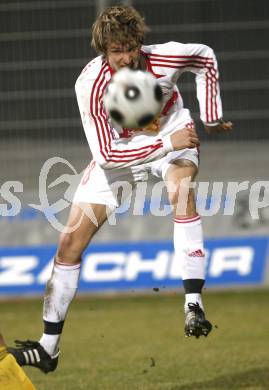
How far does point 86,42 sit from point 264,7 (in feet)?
5.75

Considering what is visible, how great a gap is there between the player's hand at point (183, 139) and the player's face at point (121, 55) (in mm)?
439

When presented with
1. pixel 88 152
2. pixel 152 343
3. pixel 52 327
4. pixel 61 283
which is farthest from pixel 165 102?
pixel 88 152

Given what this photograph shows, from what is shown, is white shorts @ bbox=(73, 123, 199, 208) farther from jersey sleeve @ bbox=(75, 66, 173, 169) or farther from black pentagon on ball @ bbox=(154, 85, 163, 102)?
black pentagon on ball @ bbox=(154, 85, 163, 102)

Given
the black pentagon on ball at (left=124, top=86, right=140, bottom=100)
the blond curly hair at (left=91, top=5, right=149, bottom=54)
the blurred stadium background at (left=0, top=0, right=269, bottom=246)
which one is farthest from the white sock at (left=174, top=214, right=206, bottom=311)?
the blurred stadium background at (left=0, top=0, right=269, bottom=246)

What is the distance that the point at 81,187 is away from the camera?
6.52 metres

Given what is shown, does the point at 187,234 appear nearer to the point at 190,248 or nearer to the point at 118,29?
the point at 190,248

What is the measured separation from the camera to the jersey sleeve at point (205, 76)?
628cm

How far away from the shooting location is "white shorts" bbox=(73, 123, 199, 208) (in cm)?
642

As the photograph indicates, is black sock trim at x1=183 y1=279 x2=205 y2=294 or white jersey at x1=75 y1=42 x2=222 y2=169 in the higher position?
white jersey at x1=75 y1=42 x2=222 y2=169

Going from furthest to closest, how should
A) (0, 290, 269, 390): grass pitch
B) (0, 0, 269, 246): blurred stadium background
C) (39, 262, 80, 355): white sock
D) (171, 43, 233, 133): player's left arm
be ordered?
(0, 0, 269, 246): blurred stadium background
(0, 290, 269, 390): grass pitch
(39, 262, 80, 355): white sock
(171, 43, 233, 133): player's left arm

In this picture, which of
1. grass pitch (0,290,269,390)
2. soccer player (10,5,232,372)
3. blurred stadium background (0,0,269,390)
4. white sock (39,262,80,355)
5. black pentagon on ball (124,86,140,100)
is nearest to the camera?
black pentagon on ball (124,86,140,100)

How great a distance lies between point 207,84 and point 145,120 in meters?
0.73

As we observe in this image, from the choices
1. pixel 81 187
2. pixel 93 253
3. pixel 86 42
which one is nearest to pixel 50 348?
pixel 81 187

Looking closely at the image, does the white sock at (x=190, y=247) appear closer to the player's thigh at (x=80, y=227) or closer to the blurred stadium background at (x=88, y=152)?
the player's thigh at (x=80, y=227)
